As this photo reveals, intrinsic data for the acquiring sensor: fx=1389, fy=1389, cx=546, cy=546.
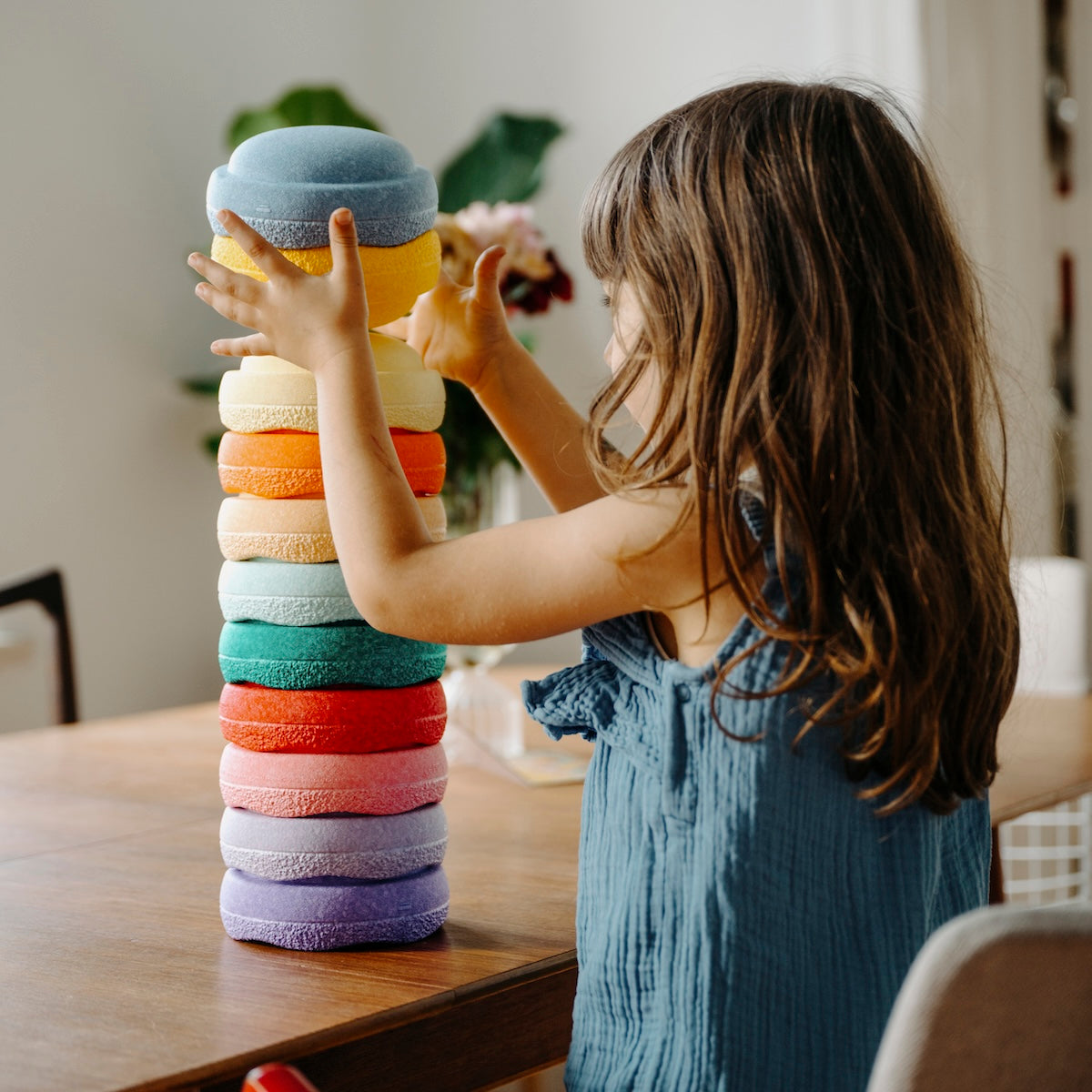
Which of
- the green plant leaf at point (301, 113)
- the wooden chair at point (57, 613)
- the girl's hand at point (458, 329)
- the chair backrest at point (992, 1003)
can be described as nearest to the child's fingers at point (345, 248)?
the girl's hand at point (458, 329)

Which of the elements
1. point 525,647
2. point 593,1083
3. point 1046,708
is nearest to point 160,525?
point 525,647

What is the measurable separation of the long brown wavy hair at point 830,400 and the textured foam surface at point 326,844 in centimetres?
25

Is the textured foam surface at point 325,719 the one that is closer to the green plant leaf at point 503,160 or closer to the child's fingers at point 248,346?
the child's fingers at point 248,346

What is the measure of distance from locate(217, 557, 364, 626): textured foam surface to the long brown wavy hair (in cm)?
19

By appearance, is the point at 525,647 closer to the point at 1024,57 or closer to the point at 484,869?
the point at 1024,57

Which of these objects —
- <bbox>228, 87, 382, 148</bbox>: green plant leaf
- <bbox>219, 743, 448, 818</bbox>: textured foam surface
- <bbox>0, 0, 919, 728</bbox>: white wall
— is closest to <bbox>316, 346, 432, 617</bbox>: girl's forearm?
<bbox>219, 743, 448, 818</bbox>: textured foam surface

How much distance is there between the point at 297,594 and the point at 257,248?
22cm

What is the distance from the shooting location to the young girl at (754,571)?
819mm

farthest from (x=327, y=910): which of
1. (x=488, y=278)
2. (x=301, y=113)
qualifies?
(x=301, y=113)

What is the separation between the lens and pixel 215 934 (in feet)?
3.12

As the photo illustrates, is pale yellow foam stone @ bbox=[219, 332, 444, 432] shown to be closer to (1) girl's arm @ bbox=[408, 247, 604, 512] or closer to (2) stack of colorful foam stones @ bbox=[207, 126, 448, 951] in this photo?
(2) stack of colorful foam stones @ bbox=[207, 126, 448, 951]

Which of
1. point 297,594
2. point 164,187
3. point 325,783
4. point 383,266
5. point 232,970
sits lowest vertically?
point 232,970

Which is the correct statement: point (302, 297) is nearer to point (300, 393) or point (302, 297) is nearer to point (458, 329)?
point (300, 393)

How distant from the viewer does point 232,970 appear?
0.87m
